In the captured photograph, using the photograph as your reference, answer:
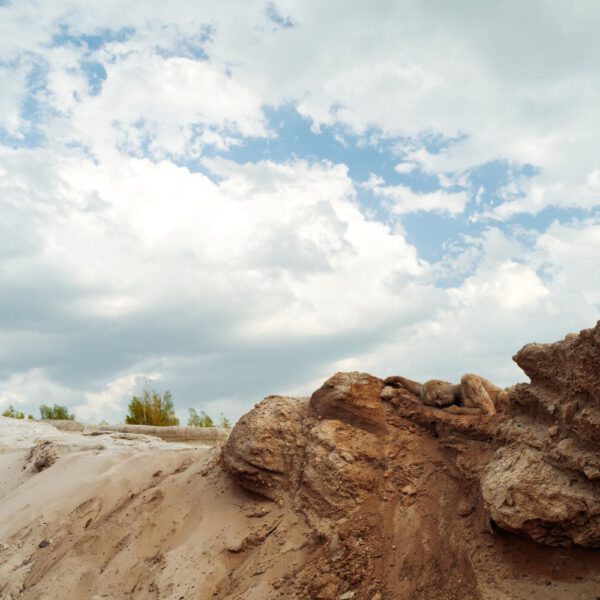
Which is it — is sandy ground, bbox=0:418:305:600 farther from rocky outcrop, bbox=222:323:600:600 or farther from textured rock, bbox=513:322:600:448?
textured rock, bbox=513:322:600:448

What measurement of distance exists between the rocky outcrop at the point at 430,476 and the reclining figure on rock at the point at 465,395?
0.42ft

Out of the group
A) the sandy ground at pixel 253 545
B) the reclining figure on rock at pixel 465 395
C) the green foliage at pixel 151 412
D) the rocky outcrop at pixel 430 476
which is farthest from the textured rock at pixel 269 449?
the green foliage at pixel 151 412

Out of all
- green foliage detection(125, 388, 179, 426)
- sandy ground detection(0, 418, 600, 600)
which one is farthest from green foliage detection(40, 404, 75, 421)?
sandy ground detection(0, 418, 600, 600)

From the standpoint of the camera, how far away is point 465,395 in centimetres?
592

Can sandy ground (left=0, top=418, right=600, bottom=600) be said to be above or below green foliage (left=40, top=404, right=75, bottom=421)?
below

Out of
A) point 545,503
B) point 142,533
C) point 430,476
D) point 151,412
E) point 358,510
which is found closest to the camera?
point 545,503

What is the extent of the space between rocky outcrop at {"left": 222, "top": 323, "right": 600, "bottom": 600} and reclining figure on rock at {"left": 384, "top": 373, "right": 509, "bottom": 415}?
0.13 m

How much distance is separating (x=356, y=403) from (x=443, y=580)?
5.69 ft

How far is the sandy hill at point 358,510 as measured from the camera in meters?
4.36

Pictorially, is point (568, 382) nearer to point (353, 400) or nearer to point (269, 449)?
point (353, 400)

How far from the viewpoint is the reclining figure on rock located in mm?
5840

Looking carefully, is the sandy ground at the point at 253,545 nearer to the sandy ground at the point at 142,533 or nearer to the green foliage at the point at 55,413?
the sandy ground at the point at 142,533

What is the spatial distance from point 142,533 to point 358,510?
2026mm

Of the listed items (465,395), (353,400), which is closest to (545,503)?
(465,395)
